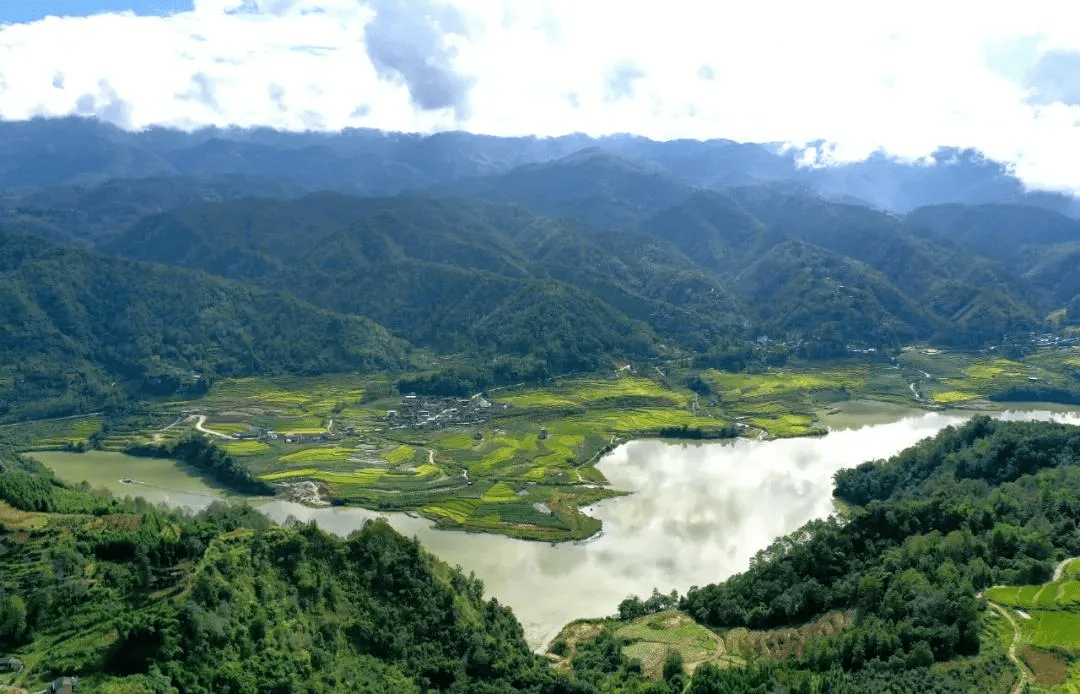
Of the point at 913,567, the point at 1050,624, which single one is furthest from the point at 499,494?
the point at 1050,624

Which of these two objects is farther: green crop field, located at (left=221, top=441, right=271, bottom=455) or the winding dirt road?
the winding dirt road

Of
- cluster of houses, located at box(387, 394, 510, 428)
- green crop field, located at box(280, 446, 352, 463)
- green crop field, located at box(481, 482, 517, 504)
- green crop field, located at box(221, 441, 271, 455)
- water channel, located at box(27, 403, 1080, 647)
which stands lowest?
water channel, located at box(27, 403, 1080, 647)

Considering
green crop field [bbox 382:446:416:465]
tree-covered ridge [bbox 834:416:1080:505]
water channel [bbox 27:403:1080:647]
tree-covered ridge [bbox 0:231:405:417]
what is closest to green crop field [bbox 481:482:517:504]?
water channel [bbox 27:403:1080:647]

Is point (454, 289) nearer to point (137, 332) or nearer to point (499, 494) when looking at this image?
point (137, 332)

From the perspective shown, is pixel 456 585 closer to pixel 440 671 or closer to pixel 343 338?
pixel 440 671

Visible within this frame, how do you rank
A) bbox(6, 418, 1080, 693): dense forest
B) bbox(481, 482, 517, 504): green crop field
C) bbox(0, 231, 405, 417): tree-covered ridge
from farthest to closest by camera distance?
bbox(0, 231, 405, 417): tree-covered ridge < bbox(481, 482, 517, 504): green crop field < bbox(6, 418, 1080, 693): dense forest

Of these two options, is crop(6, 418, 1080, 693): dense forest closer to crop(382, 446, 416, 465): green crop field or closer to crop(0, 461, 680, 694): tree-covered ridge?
crop(0, 461, 680, 694): tree-covered ridge

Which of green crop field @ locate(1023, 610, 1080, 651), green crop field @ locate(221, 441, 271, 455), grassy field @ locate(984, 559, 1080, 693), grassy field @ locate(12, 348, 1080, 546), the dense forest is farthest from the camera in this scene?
green crop field @ locate(221, 441, 271, 455)

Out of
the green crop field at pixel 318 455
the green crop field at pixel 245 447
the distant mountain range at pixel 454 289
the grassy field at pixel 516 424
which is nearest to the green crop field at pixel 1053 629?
the grassy field at pixel 516 424
